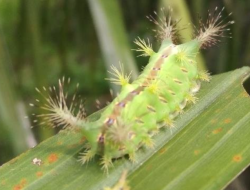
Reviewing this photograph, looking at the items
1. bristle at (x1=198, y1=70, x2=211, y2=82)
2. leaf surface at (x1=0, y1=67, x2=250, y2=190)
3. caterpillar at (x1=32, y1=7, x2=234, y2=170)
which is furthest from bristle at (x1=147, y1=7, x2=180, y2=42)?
leaf surface at (x1=0, y1=67, x2=250, y2=190)

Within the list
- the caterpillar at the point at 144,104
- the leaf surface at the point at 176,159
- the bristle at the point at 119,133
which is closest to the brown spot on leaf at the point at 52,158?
the leaf surface at the point at 176,159

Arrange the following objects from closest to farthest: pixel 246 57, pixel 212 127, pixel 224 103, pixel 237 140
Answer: pixel 237 140, pixel 212 127, pixel 224 103, pixel 246 57

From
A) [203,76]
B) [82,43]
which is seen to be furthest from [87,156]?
[82,43]

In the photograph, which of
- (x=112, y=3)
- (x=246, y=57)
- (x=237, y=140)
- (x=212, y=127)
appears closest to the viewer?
(x=237, y=140)

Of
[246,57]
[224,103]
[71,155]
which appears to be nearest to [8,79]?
[71,155]

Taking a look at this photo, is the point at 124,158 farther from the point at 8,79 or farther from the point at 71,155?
the point at 8,79

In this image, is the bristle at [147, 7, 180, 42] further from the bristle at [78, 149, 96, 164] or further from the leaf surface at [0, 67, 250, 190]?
the bristle at [78, 149, 96, 164]

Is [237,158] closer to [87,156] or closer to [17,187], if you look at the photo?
[87,156]

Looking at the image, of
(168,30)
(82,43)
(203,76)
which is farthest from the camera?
(82,43)
